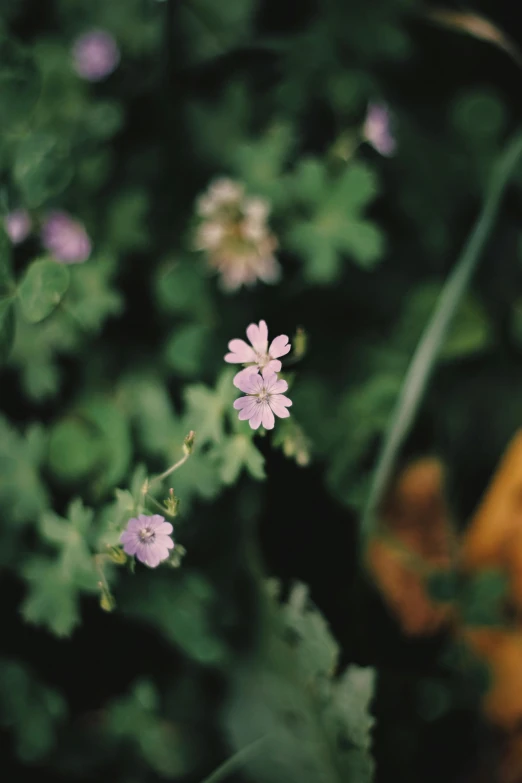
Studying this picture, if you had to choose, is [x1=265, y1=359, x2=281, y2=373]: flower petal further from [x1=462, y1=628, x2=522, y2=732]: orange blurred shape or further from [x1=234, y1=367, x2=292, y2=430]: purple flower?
[x1=462, y1=628, x2=522, y2=732]: orange blurred shape

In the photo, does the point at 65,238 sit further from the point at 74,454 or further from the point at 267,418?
the point at 267,418

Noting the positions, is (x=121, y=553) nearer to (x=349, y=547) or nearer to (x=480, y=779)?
(x=349, y=547)

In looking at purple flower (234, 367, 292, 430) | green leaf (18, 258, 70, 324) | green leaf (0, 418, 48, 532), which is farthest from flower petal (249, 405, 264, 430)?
green leaf (0, 418, 48, 532)

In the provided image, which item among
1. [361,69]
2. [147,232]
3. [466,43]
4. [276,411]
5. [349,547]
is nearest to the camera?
[276,411]

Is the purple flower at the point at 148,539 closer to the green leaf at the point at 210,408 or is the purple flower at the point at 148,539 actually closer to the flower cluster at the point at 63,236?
the green leaf at the point at 210,408

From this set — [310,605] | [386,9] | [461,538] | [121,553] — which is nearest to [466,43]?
[386,9]

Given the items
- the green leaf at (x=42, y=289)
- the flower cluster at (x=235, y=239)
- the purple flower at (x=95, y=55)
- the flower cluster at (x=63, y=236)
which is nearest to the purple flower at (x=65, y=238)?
the flower cluster at (x=63, y=236)

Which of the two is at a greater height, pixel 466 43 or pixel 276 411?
pixel 466 43
